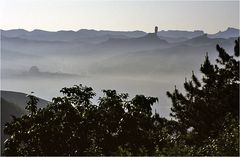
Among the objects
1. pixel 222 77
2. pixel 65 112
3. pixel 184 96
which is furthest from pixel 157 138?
pixel 184 96

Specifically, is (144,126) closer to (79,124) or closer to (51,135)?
(79,124)

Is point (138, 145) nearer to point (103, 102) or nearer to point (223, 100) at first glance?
point (103, 102)

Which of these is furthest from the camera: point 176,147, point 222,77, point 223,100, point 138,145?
point 222,77

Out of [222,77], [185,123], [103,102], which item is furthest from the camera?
[185,123]

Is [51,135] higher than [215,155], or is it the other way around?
[215,155]

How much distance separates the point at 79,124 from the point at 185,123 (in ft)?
40.1

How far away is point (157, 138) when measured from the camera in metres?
24.4

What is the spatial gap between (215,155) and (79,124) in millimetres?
12632

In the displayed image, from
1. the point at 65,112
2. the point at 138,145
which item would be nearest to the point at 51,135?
the point at 65,112

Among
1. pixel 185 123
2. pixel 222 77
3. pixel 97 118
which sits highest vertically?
pixel 222 77

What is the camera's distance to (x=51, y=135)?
26172 mm

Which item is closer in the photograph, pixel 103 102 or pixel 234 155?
pixel 234 155

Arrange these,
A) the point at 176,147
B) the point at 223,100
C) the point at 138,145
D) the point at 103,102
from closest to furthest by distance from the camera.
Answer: the point at 176,147
the point at 138,145
the point at 103,102
the point at 223,100

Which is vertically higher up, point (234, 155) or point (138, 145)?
point (234, 155)
